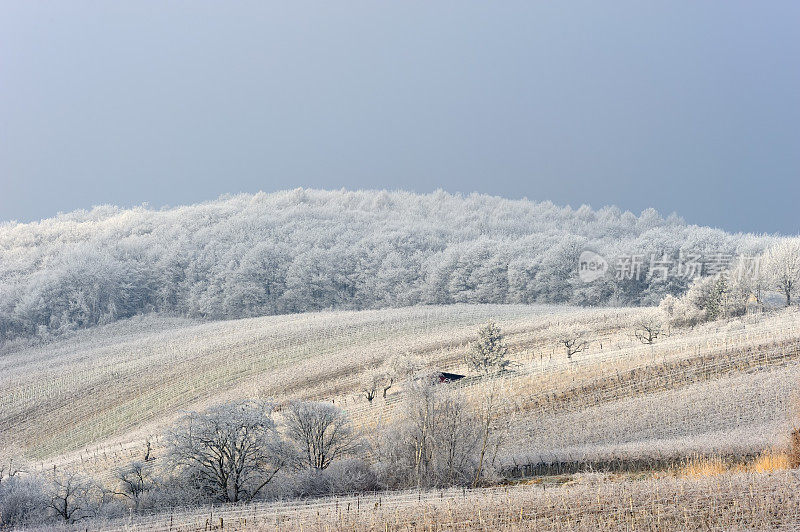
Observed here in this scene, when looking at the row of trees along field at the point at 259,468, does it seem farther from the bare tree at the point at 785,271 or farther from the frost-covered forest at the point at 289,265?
the frost-covered forest at the point at 289,265

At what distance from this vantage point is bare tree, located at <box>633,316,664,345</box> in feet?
163

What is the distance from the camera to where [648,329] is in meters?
48.5

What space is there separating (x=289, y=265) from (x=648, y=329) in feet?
199

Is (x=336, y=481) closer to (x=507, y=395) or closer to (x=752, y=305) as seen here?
(x=507, y=395)

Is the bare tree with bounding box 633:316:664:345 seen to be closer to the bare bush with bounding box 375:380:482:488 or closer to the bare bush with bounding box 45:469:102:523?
the bare bush with bounding box 375:380:482:488

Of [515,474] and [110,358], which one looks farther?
[110,358]

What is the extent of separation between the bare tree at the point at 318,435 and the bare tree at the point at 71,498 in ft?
26.4

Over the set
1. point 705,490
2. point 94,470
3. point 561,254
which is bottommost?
point 94,470

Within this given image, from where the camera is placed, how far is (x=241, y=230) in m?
118

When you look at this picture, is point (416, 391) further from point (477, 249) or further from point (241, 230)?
point (241, 230)

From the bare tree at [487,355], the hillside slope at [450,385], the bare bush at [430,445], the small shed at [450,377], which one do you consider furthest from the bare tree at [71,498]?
the bare tree at [487,355]

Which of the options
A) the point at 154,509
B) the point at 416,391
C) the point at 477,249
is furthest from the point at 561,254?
the point at 154,509

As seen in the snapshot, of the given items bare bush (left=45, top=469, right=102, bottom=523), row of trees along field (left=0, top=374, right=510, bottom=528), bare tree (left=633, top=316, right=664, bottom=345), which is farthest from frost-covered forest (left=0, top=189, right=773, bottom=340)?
row of trees along field (left=0, top=374, right=510, bottom=528)

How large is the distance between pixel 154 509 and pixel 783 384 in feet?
91.3
